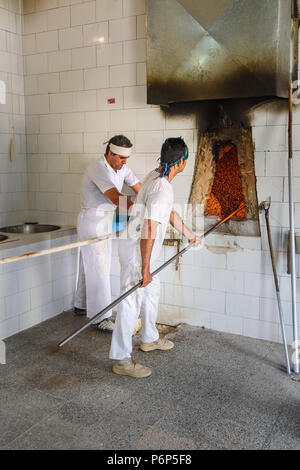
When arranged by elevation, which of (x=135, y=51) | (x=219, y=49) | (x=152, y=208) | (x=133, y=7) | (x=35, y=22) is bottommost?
(x=152, y=208)

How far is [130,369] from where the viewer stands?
2.79 m

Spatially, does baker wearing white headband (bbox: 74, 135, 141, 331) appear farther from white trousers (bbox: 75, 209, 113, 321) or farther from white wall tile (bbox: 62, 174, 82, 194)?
white wall tile (bbox: 62, 174, 82, 194)

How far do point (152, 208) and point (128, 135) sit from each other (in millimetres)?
1321

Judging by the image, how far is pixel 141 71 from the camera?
11.7 ft

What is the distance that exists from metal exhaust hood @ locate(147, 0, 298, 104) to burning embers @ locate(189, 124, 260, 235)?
380mm

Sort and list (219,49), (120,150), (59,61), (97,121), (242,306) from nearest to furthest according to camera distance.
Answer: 1. (219,49)
2. (120,150)
3. (242,306)
4. (97,121)
5. (59,61)

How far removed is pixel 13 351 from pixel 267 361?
70.1 inches

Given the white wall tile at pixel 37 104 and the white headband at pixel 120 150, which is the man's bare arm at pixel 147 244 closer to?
the white headband at pixel 120 150

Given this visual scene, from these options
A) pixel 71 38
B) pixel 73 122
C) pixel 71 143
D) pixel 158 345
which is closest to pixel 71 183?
pixel 71 143

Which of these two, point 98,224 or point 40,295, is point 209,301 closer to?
point 98,224
